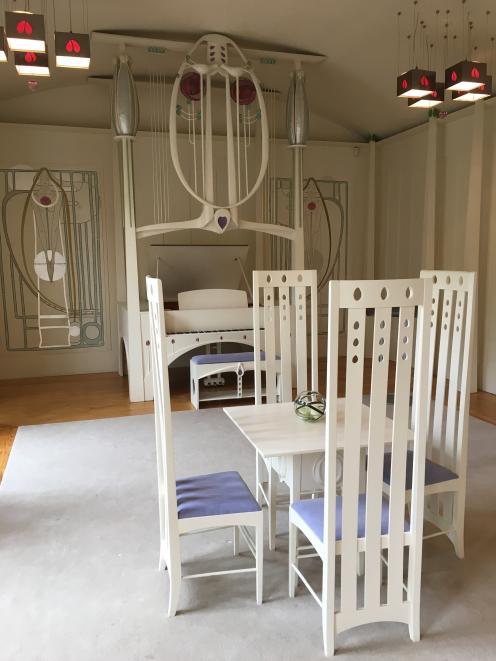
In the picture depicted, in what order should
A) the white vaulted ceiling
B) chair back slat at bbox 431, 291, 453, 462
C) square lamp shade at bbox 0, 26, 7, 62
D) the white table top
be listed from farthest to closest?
the white vaulted ceiling → square lamp shade at bbox 0, 26, 7, 62 → chair back slat at bbox 431, 291, 453, 462 → the white table top

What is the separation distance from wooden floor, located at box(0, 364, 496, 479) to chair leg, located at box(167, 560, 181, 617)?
217 centimetres

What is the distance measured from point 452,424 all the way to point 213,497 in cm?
115

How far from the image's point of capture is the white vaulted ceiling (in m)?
4.18

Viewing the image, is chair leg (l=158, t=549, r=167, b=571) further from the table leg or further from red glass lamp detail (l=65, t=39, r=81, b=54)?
red glass lamp detail (l=65, t=39, r=81, b=54)

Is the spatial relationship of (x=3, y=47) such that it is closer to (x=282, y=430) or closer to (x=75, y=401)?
(x=282, y=430)

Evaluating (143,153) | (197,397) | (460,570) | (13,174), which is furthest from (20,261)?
(460,570)

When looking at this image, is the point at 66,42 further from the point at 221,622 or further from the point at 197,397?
the point at 221,622

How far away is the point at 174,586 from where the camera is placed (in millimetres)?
2045

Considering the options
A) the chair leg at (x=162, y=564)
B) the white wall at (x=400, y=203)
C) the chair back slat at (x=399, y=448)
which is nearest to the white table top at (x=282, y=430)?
the chair back slat at (x=399, y=448)

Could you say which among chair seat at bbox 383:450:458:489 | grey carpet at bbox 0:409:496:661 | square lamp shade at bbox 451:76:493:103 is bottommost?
grey carpet at bbox 0:409:496:661

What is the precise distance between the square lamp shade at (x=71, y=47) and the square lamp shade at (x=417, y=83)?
1.94 metres

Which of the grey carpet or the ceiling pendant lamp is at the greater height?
the ceiling pendant lamp

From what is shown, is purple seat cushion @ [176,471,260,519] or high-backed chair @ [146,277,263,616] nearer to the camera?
high-backed chair @ [146,277,263,616]

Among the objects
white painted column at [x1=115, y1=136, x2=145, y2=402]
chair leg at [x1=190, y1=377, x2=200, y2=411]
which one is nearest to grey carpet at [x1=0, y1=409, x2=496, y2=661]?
chair leg at [x1=190, y1=377, x2=200, y2=411]
